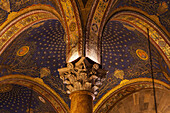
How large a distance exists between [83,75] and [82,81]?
141 mm

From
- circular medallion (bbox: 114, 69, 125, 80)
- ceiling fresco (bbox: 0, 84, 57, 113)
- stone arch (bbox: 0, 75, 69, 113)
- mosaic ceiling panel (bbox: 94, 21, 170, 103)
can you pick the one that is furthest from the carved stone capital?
ceiling fresco (bbox: 0, 84, 57, 113)

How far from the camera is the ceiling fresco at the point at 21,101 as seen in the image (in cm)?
1248

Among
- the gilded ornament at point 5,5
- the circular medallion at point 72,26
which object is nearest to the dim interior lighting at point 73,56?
the circular medallion at point 72,26

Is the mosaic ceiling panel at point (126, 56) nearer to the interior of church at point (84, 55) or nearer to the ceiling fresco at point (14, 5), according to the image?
the interior of church at point (84, 55)

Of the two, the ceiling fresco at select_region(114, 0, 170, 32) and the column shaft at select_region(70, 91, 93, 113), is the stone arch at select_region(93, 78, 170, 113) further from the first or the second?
the column shaft at select_region(70, 91, 93, 113)

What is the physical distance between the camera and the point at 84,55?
23.8 feet

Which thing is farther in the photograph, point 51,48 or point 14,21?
point 51,48

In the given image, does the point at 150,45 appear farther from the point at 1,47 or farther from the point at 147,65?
the point at 1,47

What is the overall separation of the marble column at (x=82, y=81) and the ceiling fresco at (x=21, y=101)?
578 cm

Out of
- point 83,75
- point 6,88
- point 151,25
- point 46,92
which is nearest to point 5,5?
point 83,75

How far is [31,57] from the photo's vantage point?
11172mm

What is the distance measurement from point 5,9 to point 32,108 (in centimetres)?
564

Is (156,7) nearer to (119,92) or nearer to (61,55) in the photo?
(61,55)

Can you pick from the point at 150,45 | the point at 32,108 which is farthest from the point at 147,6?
the point at 32,108
